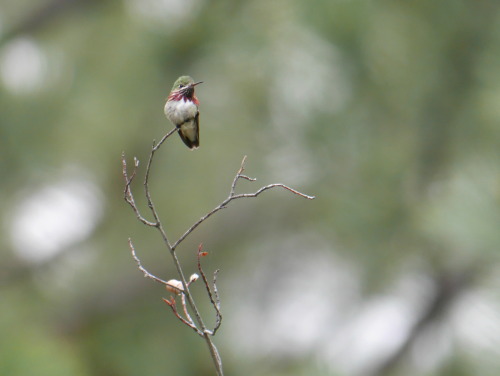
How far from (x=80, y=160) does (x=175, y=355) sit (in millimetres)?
777

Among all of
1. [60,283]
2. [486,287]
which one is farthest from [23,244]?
[486,287]

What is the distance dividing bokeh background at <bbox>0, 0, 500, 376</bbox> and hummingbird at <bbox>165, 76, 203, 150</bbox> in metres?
1.20

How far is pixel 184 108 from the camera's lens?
0.99m

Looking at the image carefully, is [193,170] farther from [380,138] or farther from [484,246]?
[484,246]

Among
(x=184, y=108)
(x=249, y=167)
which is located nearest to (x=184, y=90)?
(x=184, y=108)

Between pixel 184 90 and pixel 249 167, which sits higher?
pixel 249 167

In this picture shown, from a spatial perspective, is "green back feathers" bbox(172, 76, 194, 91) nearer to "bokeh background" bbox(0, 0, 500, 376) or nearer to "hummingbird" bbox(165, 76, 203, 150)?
"hummingbird" bbox(165, 76, 203, 150)

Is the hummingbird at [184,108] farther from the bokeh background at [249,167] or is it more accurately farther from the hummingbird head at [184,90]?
the bokeh background at [249,167]

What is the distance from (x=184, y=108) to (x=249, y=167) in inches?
75.1

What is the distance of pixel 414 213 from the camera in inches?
98.0

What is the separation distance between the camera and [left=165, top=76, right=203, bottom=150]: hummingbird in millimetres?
976

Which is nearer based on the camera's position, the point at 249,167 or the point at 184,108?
the point at 184,108

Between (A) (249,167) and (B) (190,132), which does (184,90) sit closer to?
(B) (190,132)

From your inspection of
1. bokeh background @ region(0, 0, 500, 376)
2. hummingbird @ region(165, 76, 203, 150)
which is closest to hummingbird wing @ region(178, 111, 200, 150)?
hummingbird @ region(165, 76, 203, 150)
